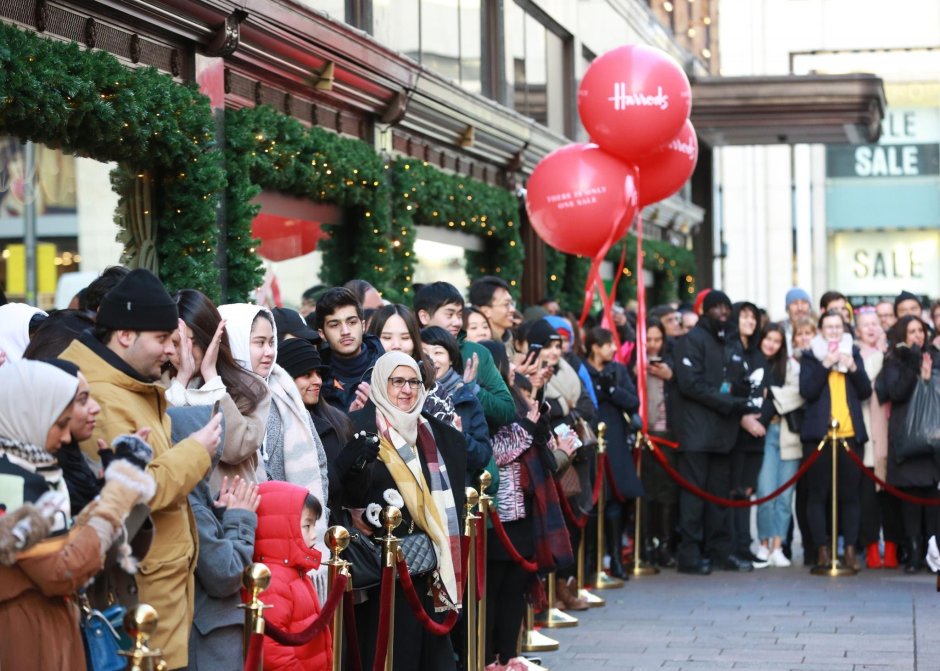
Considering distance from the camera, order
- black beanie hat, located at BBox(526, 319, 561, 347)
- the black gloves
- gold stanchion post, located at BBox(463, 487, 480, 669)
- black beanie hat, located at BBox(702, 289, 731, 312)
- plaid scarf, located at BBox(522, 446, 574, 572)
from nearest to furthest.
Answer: the black gloves < gold stanchion post, located at BBox(463, 487, 480, 669) < plaid scarf, located at BBox(522, 446, 574, 572) < black beanie hat, located at BBox(526, 319, 561, 347) < black beanie hat, located at BBox(702, 289, 731, 312)

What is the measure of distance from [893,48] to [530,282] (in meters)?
21.3

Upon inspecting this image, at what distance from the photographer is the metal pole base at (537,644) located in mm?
9805

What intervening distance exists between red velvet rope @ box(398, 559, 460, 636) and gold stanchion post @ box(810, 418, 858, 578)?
20.9 feet

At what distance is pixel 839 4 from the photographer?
3844 centimetres

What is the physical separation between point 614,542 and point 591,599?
137 centimetres

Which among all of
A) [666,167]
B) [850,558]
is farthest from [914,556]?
[666,167]

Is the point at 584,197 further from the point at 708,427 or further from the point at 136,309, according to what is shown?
the point at 136,309

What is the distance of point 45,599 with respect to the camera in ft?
15.0

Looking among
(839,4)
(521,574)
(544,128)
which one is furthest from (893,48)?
(521,574)

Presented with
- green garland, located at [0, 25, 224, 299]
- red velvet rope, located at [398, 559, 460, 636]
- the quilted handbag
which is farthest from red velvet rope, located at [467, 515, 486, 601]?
the quilted handbag

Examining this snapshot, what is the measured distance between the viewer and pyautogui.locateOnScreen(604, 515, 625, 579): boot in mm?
12781

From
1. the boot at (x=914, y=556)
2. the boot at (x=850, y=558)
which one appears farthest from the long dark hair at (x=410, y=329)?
the boot at (x=914, y=556)

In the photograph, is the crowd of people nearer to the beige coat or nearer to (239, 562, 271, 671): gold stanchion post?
the beige coat

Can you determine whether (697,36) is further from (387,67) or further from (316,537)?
(316,537)
